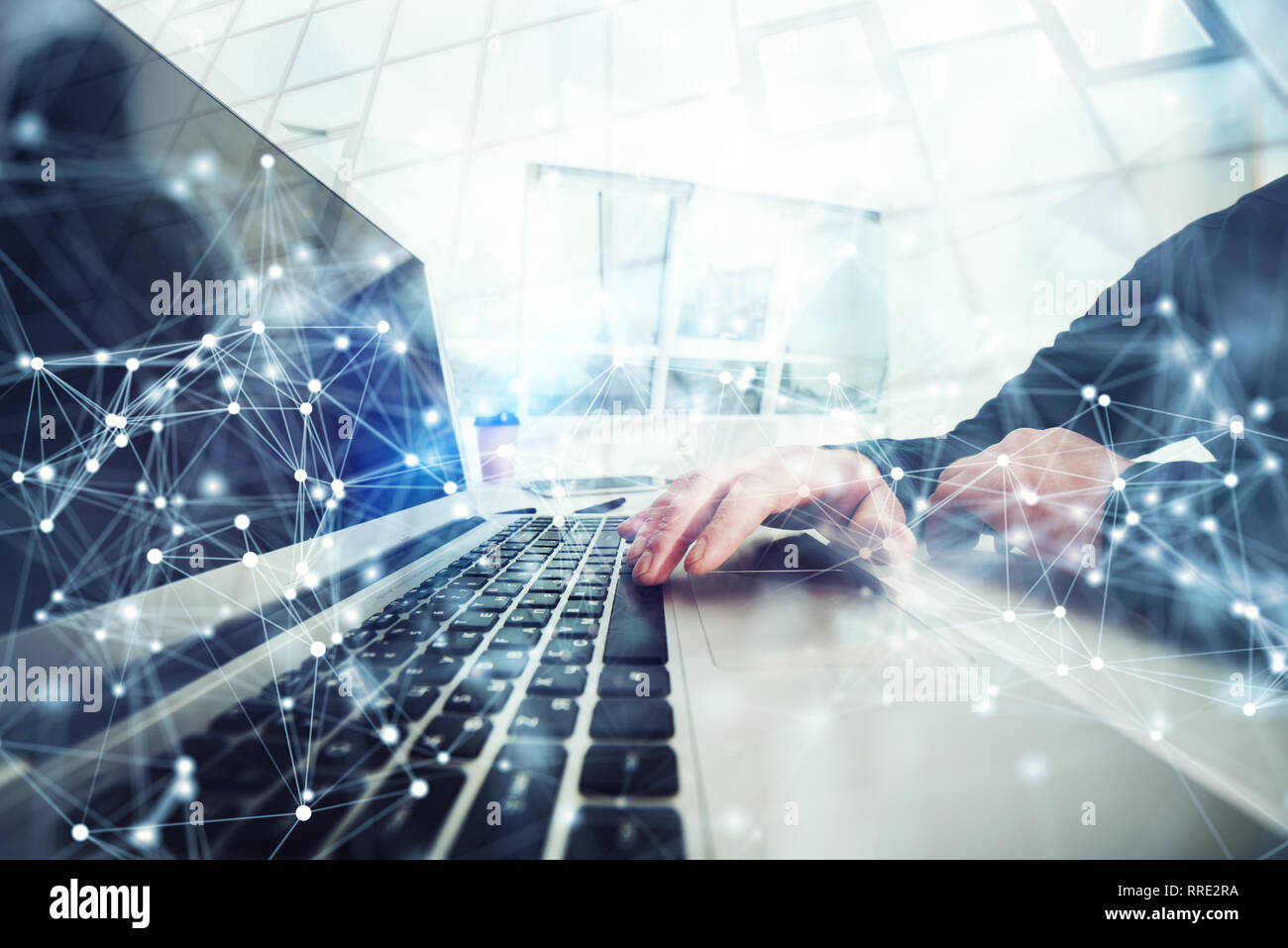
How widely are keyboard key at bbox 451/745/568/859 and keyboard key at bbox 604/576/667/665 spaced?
0.07m

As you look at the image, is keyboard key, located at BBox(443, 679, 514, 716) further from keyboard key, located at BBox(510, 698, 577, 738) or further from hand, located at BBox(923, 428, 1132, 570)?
hand, located at BBox(923, 428, 1132, 570)

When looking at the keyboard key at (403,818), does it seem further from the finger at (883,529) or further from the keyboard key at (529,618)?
→ the finger at (883,529)

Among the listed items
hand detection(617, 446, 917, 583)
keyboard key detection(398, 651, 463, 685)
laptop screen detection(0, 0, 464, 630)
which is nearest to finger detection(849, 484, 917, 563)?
hand detection(617, 446, 917, 583)

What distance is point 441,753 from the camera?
196 millimetres

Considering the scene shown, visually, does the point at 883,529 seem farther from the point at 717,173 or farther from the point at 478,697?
the point at 717,173

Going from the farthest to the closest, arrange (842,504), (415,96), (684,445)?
(415,96), (684,445), (842,504)

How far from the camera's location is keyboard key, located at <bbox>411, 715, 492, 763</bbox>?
195 millimetres

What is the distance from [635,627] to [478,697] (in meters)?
0.11

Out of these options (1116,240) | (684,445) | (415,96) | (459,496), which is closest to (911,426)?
(1116,240)

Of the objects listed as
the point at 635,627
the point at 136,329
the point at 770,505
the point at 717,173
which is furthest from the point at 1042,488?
the point at 717,173

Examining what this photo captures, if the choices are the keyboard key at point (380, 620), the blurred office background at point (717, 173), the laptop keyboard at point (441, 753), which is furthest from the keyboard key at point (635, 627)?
the blurred office background at point (717, 173)

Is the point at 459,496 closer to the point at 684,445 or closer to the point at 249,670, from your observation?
the point at 249,670
